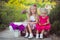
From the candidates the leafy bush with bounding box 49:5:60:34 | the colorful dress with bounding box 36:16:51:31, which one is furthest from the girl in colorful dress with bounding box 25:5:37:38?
the leafy bush with bounding box 49:5:60:34

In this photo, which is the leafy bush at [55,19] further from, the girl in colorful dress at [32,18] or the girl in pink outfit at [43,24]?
the girl in colorful dress at [32,18]

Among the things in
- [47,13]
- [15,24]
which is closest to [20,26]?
[15,24]

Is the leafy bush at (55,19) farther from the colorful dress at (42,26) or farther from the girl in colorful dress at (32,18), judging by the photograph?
the girl in colorful dress at (32,18)

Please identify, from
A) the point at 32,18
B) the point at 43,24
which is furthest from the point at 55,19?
the point at 32,18

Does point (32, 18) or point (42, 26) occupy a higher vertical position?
point (32, 18)

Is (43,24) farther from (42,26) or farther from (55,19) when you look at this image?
(55,19)

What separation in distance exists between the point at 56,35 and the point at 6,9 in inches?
36.5

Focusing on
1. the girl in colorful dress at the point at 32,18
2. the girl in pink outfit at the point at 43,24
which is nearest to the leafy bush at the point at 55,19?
the girl in pink outfit at the point at 43,24

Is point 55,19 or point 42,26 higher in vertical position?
point 55,19

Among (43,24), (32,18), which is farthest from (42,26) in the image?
(32,18)

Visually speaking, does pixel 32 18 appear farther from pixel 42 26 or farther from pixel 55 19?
pixel 55 19

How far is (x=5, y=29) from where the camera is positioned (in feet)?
8.73

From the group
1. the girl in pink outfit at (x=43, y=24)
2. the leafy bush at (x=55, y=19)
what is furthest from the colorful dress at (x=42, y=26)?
the leafy bush at (x=55, y=19)

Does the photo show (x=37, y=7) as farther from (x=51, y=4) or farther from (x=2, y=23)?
(x=2, y=23)
